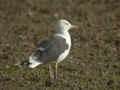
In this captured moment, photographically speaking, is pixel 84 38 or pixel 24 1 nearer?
pixel 84 38

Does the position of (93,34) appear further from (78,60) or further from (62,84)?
(62,84)

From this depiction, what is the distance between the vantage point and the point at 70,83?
685cm

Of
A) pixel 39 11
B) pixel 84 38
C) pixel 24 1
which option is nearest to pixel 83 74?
pixel 84 38

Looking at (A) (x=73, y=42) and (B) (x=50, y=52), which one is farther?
(A) (x=73, y=42)

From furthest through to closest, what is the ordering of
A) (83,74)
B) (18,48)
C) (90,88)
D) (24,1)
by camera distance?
(24,1), (18,48), (83,74), (90,88)

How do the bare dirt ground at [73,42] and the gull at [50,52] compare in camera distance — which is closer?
the gull at [50,52]

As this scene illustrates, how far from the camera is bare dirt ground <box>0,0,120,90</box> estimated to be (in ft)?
22.8

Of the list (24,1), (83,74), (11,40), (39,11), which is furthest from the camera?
A: (24,1)

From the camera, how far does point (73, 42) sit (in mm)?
9414

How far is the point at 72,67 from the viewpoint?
7.74 metres

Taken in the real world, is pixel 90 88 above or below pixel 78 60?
below

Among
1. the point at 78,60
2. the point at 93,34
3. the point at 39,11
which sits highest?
the point at 39,11

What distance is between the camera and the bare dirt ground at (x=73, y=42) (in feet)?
22.8

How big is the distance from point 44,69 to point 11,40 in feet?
7.54
